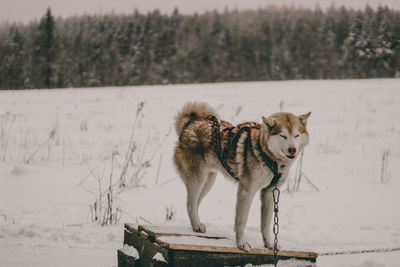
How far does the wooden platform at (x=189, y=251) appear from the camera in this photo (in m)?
3.27

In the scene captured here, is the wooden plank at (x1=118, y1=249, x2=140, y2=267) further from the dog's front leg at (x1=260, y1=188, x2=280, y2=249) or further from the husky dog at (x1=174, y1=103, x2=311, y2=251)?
the dog's front leg at (x1=260, y1=188, x2=280, y2=249)

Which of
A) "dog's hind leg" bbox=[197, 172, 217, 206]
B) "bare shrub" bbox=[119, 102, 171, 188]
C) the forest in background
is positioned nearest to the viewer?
"dog's hind leg" bbox=[197, 172, 217, 206]

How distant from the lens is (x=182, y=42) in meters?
48.3

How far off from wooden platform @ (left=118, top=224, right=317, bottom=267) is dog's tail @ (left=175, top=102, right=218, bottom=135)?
1.02m

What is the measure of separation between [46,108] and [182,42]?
107 feet

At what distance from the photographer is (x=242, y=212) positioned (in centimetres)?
343

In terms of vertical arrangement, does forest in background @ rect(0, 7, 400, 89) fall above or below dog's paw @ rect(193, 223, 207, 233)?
above

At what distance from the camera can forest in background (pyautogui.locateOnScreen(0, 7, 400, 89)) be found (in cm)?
2812

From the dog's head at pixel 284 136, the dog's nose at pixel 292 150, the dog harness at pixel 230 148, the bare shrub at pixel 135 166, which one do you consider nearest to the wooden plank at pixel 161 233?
the dog harness at pixel 230 148

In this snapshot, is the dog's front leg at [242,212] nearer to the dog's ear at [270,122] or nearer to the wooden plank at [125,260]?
the dog's ear at [270,122]

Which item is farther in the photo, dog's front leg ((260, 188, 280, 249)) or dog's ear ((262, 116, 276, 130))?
dog's front leg ((260, 188, 280, 249))

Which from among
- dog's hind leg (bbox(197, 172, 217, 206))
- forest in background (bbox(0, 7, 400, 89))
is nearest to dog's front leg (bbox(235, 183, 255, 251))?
dog's hind leg (bbox(197, 172, 217, 206))

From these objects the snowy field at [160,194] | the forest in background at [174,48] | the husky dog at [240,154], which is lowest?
the snowy field at [160,194]

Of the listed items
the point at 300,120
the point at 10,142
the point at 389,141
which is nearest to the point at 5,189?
the point at 10,142
